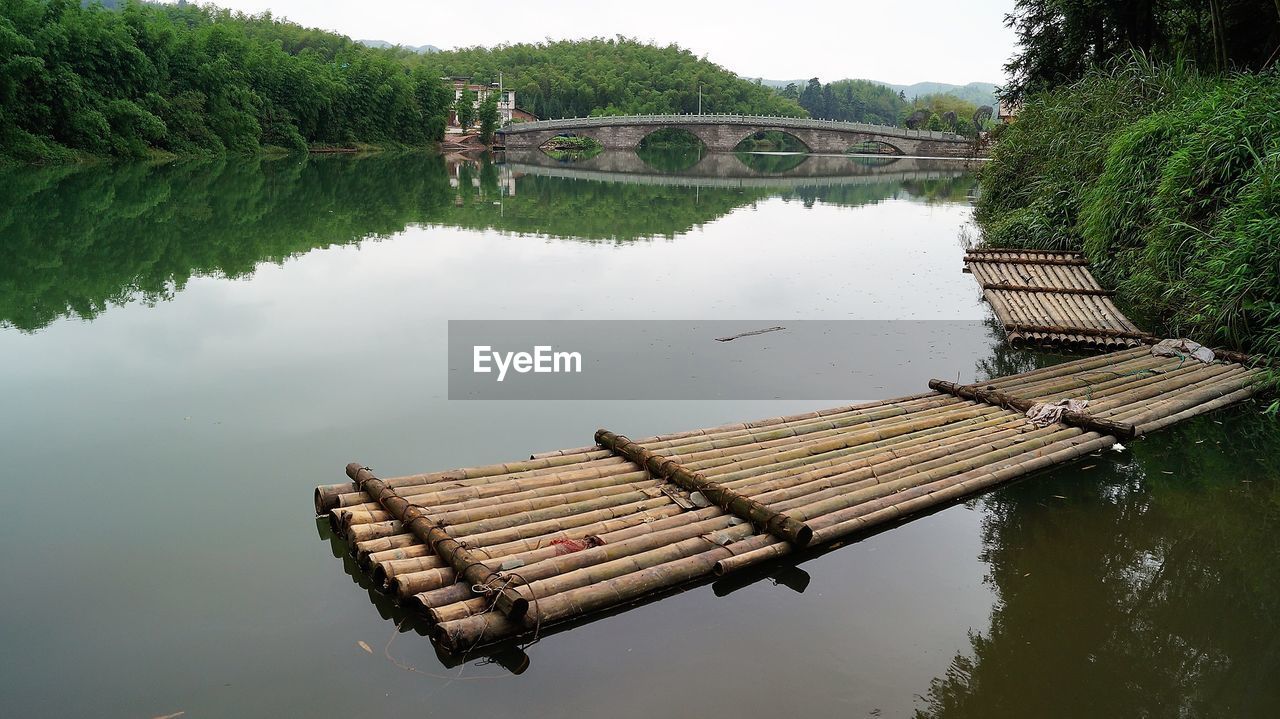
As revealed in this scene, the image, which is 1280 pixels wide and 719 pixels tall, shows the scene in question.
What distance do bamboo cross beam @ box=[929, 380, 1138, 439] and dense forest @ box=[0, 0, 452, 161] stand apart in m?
27.5

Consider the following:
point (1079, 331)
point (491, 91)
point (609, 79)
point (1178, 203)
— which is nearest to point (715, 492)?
point (1079, 331)

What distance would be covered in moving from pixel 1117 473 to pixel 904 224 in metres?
14.3

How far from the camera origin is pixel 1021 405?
258 inches

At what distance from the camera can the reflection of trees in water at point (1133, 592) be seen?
3.64m

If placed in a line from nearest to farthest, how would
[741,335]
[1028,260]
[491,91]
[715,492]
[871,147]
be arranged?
[715,492] → [741,335] → [1028,260] → [871,147] → [491,91]

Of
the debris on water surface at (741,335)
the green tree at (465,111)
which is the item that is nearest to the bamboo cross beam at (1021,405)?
the debris on water surface at (741,335)

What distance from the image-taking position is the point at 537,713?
3359 millimetres

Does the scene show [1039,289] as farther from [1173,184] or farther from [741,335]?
[741,335]

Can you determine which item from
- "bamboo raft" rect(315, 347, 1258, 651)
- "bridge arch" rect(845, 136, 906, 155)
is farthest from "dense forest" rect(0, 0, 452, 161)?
"bamboo raft" rect(315, 347, 1258, 651)

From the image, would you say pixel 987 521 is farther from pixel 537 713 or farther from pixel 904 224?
pixel 904 224

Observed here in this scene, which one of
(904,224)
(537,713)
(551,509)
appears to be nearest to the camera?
(537,713)

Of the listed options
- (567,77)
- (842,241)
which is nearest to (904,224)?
(842,241)

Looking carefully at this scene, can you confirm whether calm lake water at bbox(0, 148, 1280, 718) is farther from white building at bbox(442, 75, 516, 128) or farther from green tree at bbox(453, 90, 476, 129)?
white building at bbox(442, 75, 516, 128)

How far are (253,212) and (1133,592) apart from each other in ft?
54.8
